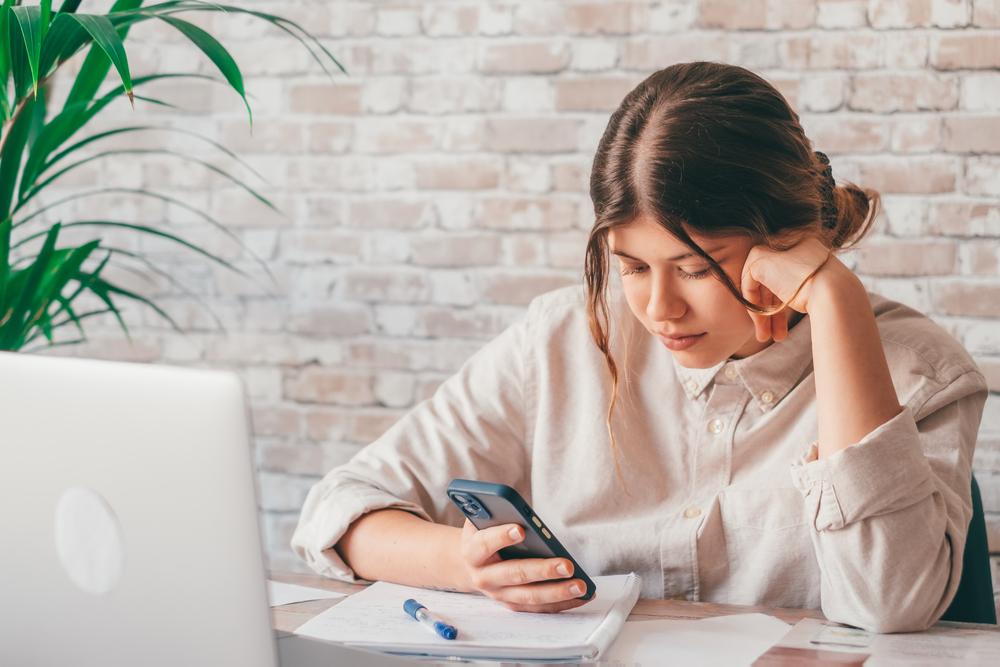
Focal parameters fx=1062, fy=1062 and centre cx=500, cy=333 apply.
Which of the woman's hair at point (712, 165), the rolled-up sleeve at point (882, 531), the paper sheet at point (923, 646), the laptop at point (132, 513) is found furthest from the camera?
the woman's hair at point (712, 165)

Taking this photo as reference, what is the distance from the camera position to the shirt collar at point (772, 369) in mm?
1384

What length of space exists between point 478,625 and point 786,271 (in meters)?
0.54

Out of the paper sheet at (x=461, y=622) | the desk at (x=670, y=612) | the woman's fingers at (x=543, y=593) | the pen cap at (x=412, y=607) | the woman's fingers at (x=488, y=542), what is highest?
the woman's fingers at (x=488, y=542)

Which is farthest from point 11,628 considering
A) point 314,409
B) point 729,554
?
point 314,409

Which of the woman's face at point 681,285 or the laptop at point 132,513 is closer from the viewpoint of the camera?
the laptop at point 132,513

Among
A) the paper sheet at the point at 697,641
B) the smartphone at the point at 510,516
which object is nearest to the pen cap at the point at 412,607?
the smartphone at the point at 510,516

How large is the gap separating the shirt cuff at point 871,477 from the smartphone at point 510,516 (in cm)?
27

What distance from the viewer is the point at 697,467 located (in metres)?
1.40

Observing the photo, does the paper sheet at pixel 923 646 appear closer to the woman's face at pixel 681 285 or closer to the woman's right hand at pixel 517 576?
the woman's right hand at pixel 517 576

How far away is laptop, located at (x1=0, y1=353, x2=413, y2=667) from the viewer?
2.26ft

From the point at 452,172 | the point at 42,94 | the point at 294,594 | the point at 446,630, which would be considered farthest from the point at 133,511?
the point at 452,172

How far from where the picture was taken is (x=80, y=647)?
78cm

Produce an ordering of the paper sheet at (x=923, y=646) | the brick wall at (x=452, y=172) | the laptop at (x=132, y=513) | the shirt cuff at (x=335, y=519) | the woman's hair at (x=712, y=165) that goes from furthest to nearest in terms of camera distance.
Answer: the brick wall at (x=452, y=172), the shirt cuff at (x=335, y=519), the woman's hair at (x=712, y=165), the paper sheet at (x=923, y=646), the laptop at (x=132, y=513)

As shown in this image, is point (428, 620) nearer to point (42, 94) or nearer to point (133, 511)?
point (133, 511)
